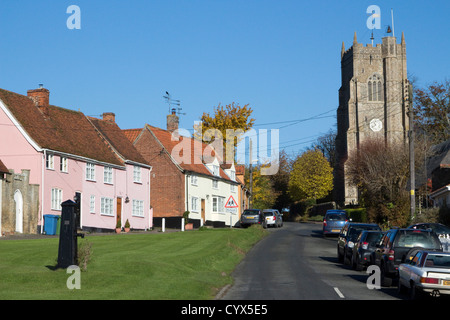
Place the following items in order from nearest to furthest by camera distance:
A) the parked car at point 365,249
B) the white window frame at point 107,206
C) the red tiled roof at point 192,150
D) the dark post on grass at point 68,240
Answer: the dark post on grass at point 68,240 → the parked car at point 365,249 → the white window frame at point 107,206 → the red tiled roof at point 192,150

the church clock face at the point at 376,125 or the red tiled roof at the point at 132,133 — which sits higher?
the church clock face at the point at 376,125

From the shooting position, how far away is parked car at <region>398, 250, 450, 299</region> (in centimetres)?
1611

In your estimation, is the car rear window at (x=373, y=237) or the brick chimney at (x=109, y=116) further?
the brick chimney at (x=109, y=116)

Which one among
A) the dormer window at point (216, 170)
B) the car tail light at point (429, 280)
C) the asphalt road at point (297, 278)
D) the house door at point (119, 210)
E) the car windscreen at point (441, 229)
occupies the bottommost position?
the asphalt road at point (297, 278)

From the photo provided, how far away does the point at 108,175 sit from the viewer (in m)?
49.2

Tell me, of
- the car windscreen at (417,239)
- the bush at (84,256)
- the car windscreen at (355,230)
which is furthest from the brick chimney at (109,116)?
the car windscreen at (417,239)

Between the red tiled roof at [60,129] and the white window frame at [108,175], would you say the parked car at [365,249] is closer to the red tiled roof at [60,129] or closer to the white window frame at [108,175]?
the red tiled roof at [60,129]

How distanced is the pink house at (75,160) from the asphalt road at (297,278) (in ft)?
38.0

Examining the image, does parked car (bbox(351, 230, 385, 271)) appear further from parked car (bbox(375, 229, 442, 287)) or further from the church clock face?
the church clock face

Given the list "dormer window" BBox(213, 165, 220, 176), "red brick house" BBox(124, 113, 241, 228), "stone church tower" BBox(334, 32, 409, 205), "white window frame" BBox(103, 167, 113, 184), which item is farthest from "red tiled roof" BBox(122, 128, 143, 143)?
"stone church tower" BBox(334, 32, 409, 205)

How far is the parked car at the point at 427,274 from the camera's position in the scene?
16109mm
